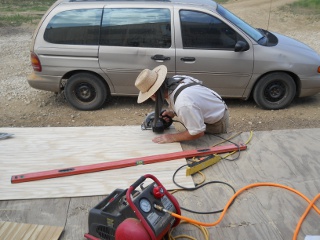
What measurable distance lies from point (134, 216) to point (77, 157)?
148 cm

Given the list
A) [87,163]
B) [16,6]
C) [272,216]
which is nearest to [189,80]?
[87,163]

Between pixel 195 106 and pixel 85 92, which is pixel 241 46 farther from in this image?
pixel 85 92

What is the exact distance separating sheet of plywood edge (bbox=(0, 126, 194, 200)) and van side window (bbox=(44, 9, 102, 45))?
220 centimetres

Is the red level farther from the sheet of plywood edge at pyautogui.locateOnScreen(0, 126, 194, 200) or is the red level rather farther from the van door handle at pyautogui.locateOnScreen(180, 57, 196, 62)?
the van door handle at pyautogui.locateOnScreen(180, 57, 196, 62)

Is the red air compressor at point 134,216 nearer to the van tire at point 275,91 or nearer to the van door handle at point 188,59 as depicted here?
the van door handle at point 188,59

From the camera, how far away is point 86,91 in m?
6.31

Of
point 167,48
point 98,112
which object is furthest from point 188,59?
point 98,112

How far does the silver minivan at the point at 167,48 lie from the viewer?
5.84 metres

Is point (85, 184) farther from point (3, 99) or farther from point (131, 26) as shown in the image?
point (3, 99)

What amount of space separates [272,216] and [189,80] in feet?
5.32

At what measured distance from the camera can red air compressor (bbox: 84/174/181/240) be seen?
7.51ft

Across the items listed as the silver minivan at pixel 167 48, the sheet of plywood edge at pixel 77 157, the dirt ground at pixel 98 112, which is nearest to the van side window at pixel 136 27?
the silver minivan at pixel 167 48

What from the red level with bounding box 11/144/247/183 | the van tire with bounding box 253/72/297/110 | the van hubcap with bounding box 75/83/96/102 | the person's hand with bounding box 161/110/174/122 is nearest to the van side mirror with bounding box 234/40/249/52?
the van tire with bounding box 253/72/297/110

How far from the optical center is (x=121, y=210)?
2.43 metres
